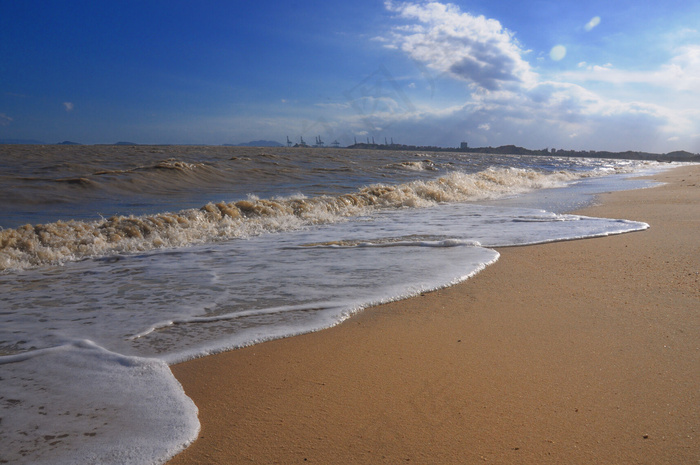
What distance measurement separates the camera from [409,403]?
196cm

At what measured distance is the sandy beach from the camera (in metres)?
1.66

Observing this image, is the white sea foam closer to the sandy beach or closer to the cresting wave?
the sandy beach

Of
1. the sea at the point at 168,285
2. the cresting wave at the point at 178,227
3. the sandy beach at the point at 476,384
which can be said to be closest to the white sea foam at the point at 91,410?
the sea at the point at 168,285

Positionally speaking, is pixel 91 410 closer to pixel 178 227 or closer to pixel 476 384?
pixel 476 384

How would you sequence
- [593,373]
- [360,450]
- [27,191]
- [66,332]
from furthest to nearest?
[27,191], [66,332], [593,373], [360,450]

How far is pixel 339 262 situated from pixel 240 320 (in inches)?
72.0

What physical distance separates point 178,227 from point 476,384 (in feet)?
19.3

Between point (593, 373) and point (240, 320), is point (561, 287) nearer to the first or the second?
point (593, 373)

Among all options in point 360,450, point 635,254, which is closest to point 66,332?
point 360,450

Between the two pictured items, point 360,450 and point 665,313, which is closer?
point 360,450

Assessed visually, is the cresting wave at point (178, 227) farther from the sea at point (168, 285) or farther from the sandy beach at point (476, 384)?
the sandy beach at point (476, 384)

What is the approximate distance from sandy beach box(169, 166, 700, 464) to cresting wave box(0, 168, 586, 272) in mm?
4204

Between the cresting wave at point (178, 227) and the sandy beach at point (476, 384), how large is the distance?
4.20 m

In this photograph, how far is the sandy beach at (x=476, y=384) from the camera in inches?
65.2
